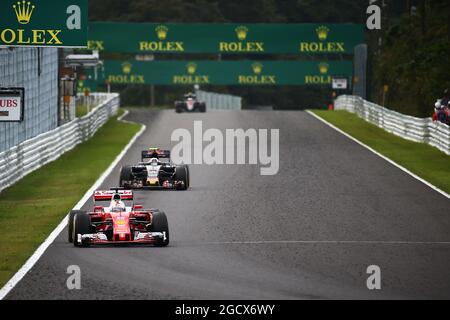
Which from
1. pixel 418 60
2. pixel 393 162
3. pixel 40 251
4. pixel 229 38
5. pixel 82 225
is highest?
pixel 229 38

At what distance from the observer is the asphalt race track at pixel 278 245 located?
49.9 ft

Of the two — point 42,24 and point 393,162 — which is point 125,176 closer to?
point 42,24

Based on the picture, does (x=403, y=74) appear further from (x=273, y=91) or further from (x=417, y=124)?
(x=273, y=91)

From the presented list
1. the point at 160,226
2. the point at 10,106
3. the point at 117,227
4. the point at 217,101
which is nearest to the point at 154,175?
the point at 10,106

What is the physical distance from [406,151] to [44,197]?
16.2 m

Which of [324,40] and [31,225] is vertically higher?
[324,40]

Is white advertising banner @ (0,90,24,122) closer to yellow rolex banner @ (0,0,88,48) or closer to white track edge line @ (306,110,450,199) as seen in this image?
yellow rolex banner @ (0,0,88,48)

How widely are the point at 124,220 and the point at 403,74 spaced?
52.5 m

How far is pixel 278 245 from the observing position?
19.1 meters

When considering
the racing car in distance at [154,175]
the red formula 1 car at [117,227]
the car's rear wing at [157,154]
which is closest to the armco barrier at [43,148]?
the racing car in distance at [154,175]

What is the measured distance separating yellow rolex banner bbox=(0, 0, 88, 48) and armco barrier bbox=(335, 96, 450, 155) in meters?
11.1

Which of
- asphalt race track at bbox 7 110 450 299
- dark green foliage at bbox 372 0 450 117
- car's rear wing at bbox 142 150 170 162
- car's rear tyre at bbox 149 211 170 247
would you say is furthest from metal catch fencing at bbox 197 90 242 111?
car's rear tyre at bbox 149 211 170 247
